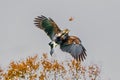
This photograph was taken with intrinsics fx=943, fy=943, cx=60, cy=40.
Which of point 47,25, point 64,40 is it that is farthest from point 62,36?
point 47,25

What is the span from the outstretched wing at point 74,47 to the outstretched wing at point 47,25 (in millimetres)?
951

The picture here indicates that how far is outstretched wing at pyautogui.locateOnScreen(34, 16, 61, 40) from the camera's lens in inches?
1954

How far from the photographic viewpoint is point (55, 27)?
49.7 m

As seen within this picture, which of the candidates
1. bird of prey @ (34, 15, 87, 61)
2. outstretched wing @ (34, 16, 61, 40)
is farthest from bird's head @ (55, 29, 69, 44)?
outstretched wing @ (34, 16, 61, 40)

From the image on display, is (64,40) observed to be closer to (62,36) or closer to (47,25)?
(62,36)

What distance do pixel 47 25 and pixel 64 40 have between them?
2664 millimetres

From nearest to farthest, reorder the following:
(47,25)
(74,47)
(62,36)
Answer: (62,36), (74,47), (47,25)

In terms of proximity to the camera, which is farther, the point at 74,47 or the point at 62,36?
the point at 74,47

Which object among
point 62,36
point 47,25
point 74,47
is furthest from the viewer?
point 47,25

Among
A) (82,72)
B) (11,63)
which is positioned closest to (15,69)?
(11,63)

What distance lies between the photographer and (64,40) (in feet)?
158

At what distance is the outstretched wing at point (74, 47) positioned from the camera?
48688 mm

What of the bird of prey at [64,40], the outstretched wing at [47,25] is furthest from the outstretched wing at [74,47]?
the outstretched wing at [47,25]

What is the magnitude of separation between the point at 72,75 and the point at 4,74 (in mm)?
3833
